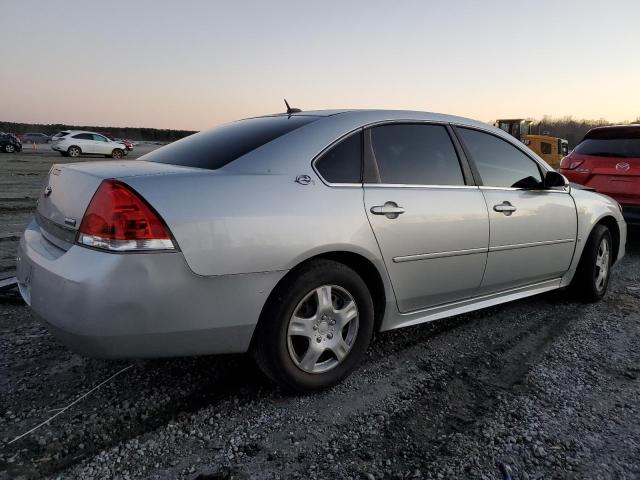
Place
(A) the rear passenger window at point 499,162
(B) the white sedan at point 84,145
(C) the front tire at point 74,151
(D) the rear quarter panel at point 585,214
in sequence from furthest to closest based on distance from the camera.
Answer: (C) the front tire at point 74,151
(B) the white sedan at point 84,145
(D) the rear quarter panel at point 585,214
(A) the rear passenger window at point 499,162

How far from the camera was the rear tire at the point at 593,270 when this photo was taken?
13.8 ft

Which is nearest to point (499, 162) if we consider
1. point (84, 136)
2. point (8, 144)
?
point (84, 136)

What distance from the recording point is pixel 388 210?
A: 2707 millimetres

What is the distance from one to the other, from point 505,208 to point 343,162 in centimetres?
137

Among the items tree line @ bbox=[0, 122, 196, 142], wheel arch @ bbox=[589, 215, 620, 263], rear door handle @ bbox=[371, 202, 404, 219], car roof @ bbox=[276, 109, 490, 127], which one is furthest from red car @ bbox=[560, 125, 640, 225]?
tree line @ bbox=[0, 122, 196, 142]

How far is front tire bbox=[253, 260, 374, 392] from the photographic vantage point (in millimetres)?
2377

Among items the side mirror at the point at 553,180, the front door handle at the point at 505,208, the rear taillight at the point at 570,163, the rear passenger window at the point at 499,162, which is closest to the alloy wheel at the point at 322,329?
the front door handle at the point at 505,208

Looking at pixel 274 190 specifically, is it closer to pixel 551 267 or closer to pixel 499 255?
pixel 499 255

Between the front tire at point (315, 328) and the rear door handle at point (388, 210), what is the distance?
0.36 metres

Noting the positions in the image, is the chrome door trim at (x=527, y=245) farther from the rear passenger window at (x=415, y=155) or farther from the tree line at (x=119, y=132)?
the tree line at (x=119, y=132)

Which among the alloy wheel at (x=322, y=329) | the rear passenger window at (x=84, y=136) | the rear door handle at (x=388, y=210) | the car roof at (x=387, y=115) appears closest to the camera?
the alloy wheel at (x=322, y=329)

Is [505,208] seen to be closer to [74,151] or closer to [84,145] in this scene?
[74,151]

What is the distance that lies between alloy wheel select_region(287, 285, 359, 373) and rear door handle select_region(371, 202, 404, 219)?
0.47 metres

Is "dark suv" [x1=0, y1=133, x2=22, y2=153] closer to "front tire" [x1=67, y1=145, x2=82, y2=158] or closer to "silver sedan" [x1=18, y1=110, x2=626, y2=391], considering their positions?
"front tire" [x1=67, y1=145, x2=82, y2=158]
